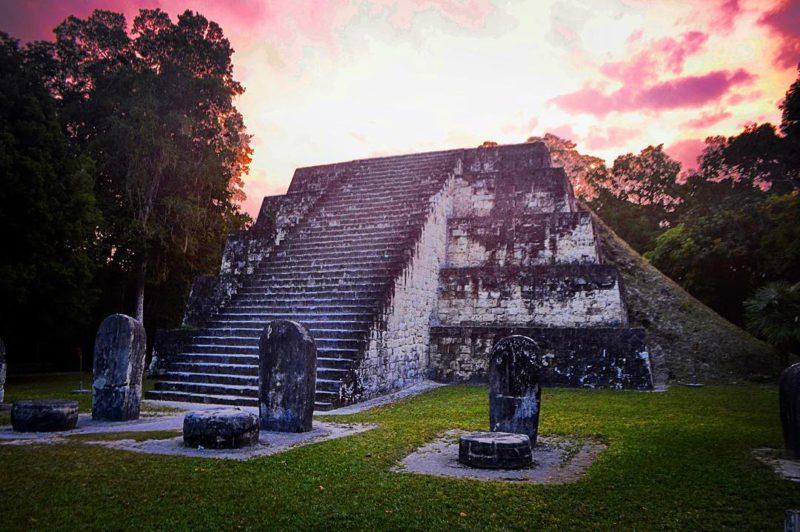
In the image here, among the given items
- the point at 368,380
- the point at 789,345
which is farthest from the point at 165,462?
the point at 789,345

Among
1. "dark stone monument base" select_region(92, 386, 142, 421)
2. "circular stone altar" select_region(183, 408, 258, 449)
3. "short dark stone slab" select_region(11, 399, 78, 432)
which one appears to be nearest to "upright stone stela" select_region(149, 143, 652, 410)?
"dark stone monument base" select_region(92, 386, 142, 421)

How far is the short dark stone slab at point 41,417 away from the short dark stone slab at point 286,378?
2.42 m

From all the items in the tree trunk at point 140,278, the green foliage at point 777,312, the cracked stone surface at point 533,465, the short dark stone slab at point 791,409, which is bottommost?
the cracked stone surface at point 533,465

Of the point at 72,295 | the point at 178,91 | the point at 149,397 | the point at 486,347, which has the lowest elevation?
the point at 149,397

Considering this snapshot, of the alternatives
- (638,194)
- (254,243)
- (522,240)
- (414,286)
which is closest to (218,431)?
(414,286)

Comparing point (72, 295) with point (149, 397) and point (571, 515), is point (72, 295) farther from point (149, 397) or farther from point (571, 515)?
point (571, 515)

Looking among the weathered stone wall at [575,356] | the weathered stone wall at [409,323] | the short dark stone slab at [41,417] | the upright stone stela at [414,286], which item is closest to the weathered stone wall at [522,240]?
the upright stone stela at [414,286]

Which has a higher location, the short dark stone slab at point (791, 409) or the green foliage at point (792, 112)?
the green foliage at point (792, 112)

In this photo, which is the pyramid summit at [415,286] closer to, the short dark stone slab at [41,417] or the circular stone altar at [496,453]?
the short dark stone slab at [41,417]

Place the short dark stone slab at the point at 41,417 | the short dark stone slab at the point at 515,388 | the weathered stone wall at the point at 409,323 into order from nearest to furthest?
the short dark stone slab at the point at 515,388 < the short dark stone slab at the point at 41,417 < the weathered stone wall at the point at 409,323

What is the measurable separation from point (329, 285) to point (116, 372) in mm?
5437

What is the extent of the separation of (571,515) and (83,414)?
7.47m

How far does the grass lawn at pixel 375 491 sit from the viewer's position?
149 inches

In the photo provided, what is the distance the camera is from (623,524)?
373 cm
